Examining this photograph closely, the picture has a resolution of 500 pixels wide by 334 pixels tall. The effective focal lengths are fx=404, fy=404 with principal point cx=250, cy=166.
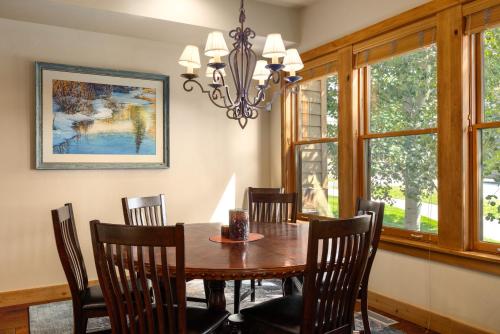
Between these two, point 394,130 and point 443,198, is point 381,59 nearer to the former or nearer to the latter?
point 394,130

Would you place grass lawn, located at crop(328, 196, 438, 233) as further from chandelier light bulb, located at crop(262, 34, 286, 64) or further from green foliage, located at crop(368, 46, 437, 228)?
chandelier light bulb, located at crop(262, 34, 286, 64)

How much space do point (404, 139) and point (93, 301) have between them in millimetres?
2497

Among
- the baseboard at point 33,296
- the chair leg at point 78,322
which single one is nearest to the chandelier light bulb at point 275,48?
the chair leg at point 78,322

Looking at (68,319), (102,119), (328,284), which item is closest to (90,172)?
(102,119)

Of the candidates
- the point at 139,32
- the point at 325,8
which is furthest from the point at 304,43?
the point at 139,32

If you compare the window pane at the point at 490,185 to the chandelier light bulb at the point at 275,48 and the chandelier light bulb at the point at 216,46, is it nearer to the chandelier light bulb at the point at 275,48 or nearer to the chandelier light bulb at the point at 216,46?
the chandelier light bulb at the point at 275,48

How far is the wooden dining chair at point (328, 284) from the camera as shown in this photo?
1.64 meters

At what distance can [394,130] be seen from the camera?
3.28 metres

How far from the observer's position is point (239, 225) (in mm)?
2357

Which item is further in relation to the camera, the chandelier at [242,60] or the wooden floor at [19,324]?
the wooden floor at [19,324]

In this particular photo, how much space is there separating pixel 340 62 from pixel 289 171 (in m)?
1.36

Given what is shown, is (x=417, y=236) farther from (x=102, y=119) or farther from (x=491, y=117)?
(x=102, y=119)

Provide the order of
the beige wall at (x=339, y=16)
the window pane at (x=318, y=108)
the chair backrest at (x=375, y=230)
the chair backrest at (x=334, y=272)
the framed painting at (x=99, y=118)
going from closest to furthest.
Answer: the chair backrest at (x=334, y=272)
the chair backrest at (x=375, y=230)
the beige wall at (x=339, y=16)
the framed painting at (x=99, y=118)
the window pane at (x=318, y=108)

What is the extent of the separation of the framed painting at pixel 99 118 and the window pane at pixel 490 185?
2816mm
